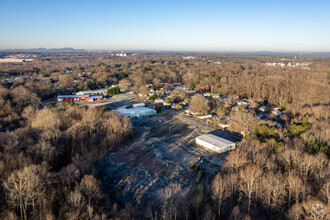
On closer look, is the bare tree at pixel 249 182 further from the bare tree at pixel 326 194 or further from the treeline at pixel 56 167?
the treeline at pixel 56 167

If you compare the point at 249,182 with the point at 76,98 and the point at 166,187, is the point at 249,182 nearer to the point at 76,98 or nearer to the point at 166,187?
the point at 166,187

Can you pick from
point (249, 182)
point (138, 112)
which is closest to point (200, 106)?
point (138, 112)

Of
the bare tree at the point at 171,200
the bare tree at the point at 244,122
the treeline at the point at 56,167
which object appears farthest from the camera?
the bare tree at the point at 244,122

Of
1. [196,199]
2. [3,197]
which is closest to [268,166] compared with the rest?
[196,199]

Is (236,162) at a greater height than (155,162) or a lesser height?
greater

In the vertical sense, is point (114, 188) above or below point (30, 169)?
below

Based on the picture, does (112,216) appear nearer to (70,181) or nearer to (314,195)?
(70,181)

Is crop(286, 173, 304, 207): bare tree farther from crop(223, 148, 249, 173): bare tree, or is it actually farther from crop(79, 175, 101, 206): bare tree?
crop(79, 175, 101, 206): bare tree

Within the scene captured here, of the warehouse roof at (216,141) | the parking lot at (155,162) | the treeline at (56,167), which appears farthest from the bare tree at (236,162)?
the treeline at (56,167)
